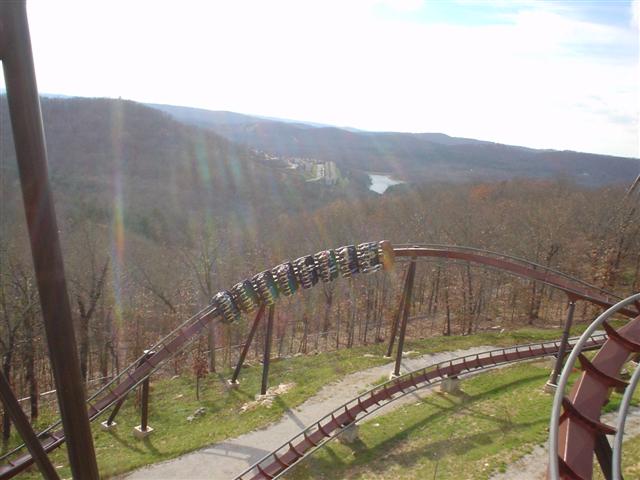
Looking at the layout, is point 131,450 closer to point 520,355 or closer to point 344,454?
point 344,454

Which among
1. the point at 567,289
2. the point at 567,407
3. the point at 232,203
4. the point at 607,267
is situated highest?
the point at 567,407

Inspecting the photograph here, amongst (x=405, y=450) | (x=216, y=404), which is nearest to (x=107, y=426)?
(x=216, y=404)

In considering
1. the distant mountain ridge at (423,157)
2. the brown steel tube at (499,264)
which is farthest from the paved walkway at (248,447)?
the distant mountain ridge at (423,157)

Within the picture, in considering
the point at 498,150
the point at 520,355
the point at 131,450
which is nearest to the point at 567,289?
the point at 520,355

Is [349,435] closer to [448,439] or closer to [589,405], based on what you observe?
[448,439]

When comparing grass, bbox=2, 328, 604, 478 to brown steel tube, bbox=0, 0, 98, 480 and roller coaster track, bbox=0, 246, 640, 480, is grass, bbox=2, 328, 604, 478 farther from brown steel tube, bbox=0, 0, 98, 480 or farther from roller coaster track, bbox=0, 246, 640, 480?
brown steel tube, bbox=0, 0, 98, 480
